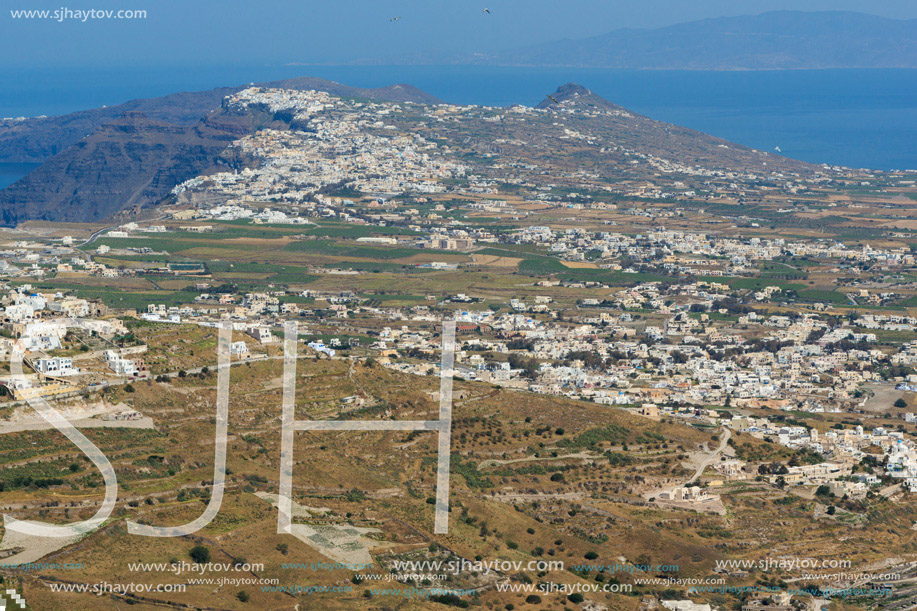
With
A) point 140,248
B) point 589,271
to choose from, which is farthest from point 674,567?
point 140,248

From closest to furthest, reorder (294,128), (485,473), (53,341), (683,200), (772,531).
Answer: (772,531) → (485,473) → (53,341) → (683,200) → (294,128)

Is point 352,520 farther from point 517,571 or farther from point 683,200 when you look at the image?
point 683,200

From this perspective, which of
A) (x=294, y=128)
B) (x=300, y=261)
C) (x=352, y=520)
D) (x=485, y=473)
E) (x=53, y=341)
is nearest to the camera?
(x=352, y=520)

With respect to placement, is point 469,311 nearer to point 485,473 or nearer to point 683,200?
point 485,473

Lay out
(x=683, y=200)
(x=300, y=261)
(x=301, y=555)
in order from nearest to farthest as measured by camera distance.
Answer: (x=301, y=555) → (x=300, y=261) → (x=683, y=200)

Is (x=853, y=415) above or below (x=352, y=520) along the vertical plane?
below

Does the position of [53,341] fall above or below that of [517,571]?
above

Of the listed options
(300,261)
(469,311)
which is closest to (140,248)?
(300,261)

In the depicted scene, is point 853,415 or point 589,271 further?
point 589,271

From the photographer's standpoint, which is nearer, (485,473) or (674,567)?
(674,567)
